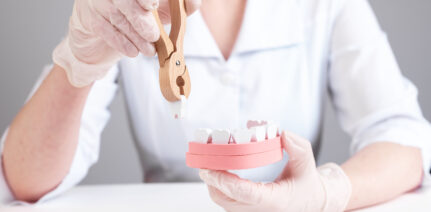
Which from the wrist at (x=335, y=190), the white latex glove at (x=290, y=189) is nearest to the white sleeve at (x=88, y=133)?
the white latex glove at (x=290, y=189)

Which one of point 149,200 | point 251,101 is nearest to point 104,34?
point 149,200

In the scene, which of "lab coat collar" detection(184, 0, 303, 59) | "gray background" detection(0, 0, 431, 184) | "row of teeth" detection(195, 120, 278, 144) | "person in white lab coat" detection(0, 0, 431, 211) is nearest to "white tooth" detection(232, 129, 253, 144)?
"row of teeth" detection(195, 120, 278, 144)

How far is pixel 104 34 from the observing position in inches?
28.4

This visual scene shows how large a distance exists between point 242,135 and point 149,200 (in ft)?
1.14

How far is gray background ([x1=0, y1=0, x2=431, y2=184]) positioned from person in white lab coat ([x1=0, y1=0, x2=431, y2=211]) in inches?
20.9

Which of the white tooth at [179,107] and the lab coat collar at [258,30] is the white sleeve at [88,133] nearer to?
the lab coat collar at [258,30]

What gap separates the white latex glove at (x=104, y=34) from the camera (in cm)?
67

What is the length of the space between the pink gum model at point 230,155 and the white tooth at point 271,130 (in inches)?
0.6

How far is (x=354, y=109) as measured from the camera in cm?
116

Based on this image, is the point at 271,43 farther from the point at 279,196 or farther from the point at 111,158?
the point at 111,158

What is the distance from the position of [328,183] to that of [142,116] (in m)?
0.55

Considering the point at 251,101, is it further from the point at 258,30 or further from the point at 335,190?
the point at 335,190

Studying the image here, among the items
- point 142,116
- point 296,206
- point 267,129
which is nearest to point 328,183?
point 296,206

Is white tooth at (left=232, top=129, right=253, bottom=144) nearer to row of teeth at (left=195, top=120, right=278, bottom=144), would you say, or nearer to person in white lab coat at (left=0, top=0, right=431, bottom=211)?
row of teeth at (left=195, top=120, right=278, bottom=144)
